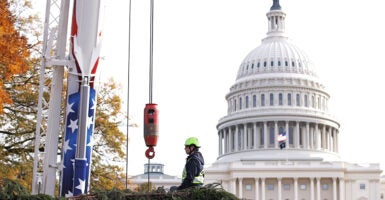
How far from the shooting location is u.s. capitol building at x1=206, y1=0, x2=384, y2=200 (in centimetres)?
13700

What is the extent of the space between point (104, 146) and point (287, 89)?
387 ft

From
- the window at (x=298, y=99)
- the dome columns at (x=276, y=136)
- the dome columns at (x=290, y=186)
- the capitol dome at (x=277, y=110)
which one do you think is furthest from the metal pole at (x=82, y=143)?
the window at (x=298, y=99)

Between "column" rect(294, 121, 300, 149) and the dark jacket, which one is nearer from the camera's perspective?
the dark jacket

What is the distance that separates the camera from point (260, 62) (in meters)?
158

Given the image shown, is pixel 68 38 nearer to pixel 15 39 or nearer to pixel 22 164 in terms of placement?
pixel 15 39

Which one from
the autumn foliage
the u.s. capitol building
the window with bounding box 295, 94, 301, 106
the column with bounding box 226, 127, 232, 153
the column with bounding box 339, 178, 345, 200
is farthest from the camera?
the column with bounding box 226, 127, 232, 153

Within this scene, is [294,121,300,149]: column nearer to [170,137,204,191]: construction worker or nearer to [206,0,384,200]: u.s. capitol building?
[206,0,384,200]: u.s. capitol building

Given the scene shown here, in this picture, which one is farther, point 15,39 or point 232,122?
point 232,122

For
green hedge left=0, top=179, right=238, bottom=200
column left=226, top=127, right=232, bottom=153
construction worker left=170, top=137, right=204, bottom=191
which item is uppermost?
column left=226, top=127, right=232, bottom=153

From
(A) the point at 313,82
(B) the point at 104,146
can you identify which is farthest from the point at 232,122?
(B) the point at 104,146

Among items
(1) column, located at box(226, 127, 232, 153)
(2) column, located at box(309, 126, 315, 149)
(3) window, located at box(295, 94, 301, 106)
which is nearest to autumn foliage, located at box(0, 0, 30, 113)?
(2) column, located at box(309, 126, 315, 149)

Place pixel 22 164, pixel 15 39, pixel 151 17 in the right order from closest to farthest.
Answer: pixel 151 17
pixel 15 39
pixel 22 164

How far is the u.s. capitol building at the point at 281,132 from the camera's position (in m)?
137

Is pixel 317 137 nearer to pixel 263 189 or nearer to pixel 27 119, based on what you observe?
pixel 263 189
